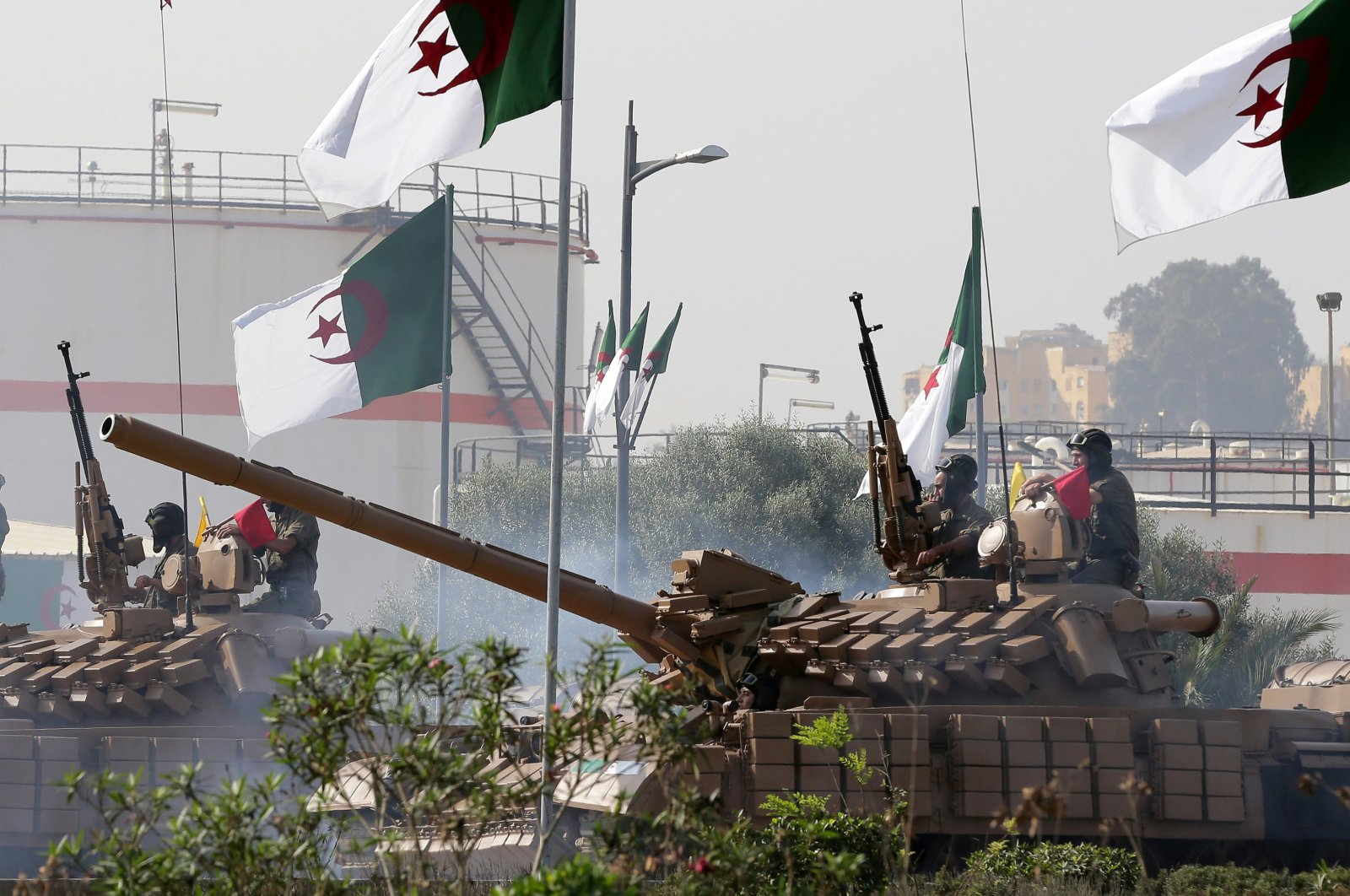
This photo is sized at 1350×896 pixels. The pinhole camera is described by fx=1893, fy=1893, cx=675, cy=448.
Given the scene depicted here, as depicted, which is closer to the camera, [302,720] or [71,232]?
[302,720]

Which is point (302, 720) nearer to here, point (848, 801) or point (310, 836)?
point (310, 836)

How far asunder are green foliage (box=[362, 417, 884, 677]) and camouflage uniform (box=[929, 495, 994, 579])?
59.8 feet

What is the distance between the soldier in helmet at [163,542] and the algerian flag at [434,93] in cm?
629

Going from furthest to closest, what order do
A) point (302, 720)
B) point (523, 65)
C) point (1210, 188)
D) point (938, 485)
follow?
point (938, 485), point (1210, 188), point (523, 65), point (302, 720)

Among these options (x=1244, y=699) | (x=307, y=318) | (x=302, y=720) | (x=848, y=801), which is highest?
(x=307, y=318)

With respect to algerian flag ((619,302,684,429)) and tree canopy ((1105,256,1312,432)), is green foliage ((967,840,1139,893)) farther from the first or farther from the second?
tree canopy ((1105,256,1312,432))

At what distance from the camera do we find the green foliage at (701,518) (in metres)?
33.4

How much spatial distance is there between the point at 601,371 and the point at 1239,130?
17073 mm

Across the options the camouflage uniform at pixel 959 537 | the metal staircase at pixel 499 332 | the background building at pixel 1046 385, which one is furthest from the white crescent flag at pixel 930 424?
the background building at pixel 1046 385

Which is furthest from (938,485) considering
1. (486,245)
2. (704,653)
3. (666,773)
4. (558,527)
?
(486,245)

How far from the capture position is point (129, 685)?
598 inches

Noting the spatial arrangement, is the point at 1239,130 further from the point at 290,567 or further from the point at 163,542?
the point at 163,542

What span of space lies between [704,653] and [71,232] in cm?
3374

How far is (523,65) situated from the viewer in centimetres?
1132
